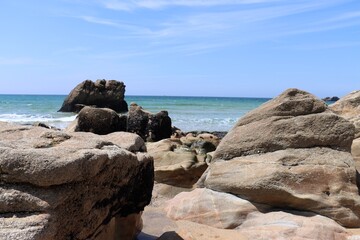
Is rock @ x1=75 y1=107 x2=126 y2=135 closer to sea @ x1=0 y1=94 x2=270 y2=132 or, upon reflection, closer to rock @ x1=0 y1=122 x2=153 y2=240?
sea @ x1=0 y1=94 x2=270 y2=132

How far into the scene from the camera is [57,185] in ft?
11.4

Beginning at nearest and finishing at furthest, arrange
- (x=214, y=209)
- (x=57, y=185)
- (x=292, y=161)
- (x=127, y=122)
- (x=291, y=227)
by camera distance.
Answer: (x=57, y=185) < (x=291, y=227) < (x=214, y=209) < (x=292, y=161) < (x=127, y=122)

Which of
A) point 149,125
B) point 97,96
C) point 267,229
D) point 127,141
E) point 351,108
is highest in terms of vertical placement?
point 351,108

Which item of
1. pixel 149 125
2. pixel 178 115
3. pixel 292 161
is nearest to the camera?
pixel 292 161

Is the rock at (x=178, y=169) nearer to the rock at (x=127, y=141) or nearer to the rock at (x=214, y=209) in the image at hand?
the rock at (x=214, y=209)

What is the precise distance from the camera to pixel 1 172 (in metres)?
3.41

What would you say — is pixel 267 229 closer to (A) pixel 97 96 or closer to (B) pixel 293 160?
(B) pixel 293 160

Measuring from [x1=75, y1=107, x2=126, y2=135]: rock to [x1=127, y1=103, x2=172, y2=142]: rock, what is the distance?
2.28 meters

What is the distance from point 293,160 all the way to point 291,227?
131 cm

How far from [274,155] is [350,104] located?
10.3 ft

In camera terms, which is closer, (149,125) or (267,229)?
(267,229)

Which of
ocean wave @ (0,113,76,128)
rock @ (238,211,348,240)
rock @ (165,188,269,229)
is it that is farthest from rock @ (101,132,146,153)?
ocean wave @ (0,113,76,128)

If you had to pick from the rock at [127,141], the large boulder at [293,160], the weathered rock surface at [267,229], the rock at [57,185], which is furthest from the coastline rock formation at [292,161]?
the rock at [57,185]

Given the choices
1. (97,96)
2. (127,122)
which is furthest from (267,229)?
(97,96)
